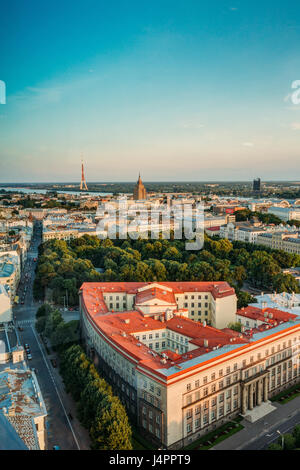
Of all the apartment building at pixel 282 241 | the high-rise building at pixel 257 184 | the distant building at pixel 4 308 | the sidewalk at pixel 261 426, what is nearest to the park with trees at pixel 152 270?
the apartment building at pixel 282 241

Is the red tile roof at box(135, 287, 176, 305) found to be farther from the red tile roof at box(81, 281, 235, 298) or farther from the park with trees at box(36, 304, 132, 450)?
the park with trees at box(36, 304, 132, 450)

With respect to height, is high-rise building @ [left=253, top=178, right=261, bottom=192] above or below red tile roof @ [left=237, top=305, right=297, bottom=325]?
above

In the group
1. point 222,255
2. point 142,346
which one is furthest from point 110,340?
point 222,255

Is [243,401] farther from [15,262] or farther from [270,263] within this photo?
[15,262]

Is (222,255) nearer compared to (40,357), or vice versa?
(40,357)

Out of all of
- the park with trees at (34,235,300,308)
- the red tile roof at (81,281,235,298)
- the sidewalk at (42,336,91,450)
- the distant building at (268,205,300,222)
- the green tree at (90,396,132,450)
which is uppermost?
the distant building at (268,205,300,222)

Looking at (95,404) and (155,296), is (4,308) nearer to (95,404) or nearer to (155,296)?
(155,296)

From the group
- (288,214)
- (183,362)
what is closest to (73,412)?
(183,362)

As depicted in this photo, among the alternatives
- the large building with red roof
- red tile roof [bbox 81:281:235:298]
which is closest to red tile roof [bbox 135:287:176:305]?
the large building with red roof
